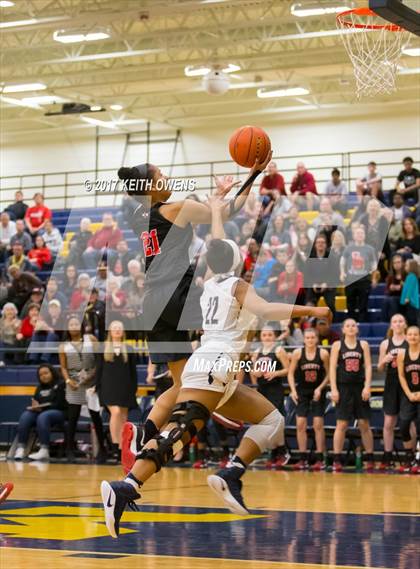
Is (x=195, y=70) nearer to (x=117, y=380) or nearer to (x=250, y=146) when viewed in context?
(x=117, y=380)

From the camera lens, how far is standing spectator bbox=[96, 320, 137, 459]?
13883 millimetres

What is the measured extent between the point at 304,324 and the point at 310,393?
1.68m

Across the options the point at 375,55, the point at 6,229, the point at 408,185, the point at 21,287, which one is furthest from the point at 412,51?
the point at 375,55

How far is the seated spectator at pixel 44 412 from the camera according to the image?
1497 cm

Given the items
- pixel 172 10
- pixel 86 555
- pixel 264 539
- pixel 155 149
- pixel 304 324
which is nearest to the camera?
pixel 86 555

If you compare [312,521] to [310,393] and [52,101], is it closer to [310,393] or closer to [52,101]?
[310,393]

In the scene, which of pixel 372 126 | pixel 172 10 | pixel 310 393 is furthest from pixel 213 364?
pixel 372 126

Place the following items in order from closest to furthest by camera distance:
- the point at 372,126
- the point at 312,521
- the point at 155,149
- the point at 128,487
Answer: the point at 128,487
the point at 312,521
the point at 372,126
the point at 155,149

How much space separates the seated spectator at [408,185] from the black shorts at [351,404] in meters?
5.91

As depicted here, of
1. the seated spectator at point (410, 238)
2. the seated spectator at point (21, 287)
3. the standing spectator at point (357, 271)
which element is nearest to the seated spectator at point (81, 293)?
the seated spectator at point (21, 287)

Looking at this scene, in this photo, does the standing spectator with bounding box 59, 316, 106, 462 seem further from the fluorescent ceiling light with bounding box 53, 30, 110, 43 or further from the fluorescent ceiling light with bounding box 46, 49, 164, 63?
the fluorescent ceiling light with bounding box 46, 49, 164, 63

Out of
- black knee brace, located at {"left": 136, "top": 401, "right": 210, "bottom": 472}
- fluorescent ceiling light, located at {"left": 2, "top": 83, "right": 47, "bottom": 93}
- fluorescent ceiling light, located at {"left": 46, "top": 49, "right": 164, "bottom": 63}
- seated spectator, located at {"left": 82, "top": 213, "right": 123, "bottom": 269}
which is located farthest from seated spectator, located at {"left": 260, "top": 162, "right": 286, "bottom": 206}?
black knee brace, located at {"left": 136, "top": 401, "right": 210, "bottom": 472}

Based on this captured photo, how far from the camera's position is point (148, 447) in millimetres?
5914

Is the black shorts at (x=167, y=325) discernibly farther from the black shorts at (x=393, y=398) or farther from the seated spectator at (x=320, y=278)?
the seated spectator at (x=320, y=278)
